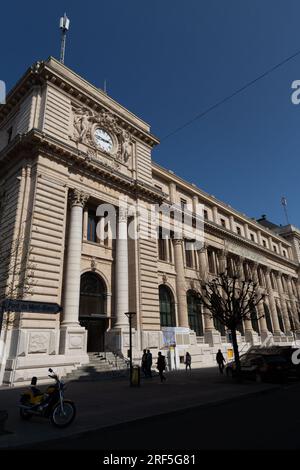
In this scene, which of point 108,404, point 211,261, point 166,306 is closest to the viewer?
point 108,404

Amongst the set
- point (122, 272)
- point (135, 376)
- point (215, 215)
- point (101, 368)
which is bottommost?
point (135, 376)

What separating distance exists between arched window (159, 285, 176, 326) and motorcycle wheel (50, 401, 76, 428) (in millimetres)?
21282

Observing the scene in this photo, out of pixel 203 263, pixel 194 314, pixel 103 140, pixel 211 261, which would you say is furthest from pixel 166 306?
pixel 103 140

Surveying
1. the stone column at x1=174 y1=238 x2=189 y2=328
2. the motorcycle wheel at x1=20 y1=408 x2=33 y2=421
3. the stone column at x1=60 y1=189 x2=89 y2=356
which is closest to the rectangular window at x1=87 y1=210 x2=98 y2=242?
the stone column at x1=60 y1=189 x2=89 y2=356

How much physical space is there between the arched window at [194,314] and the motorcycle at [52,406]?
25.1m

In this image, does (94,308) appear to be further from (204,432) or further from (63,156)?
(204,432)


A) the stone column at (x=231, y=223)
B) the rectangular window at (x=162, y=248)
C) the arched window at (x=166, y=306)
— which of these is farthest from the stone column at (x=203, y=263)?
the stone column at (x=231, y=223)

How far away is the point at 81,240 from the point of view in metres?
23.0

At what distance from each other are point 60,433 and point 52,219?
1500 cm

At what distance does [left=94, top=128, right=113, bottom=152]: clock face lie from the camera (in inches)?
1053

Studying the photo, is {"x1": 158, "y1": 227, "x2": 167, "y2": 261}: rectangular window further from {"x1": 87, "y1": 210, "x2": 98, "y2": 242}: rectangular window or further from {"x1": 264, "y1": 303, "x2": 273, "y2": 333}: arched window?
{"x1": 264, "y1": 303, "x2": 273, "y2": 333}: arched window

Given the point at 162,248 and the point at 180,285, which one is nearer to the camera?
the point at 180,285

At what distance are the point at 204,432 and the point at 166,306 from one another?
912 inches
